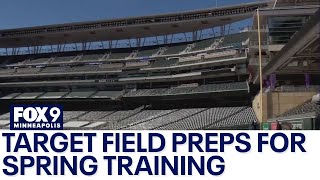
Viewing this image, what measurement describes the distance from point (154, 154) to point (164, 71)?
45497 mm

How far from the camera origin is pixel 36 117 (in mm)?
8945

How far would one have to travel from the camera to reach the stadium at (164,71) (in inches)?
1287

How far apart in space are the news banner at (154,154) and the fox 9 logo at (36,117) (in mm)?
31

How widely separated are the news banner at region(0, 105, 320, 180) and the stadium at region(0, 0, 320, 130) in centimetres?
1816

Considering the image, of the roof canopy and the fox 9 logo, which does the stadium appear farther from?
the fox 9 logo

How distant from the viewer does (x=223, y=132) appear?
8422 millimetres

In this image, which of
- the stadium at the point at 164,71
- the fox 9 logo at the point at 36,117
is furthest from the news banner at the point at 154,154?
the stadium at the point at 164,71

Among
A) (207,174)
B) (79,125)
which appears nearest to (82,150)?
(207,174)

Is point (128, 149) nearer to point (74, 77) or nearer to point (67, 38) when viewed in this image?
point (74, 77)

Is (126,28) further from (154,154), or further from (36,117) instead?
(154,154)

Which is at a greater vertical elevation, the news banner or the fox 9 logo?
the fox 9 logo

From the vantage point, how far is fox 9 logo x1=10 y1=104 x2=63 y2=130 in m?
8.78

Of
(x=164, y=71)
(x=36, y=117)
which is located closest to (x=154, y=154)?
(x=36, y=117)

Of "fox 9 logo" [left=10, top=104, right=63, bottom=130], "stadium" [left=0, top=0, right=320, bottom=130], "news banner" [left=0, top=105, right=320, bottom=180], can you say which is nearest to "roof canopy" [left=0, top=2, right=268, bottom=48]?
"stadium" [left=0, top=0, right=320, bottom=130]
